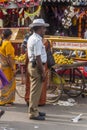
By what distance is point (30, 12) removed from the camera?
13.6 meters

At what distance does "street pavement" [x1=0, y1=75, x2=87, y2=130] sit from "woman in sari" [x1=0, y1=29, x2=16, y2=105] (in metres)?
0.23

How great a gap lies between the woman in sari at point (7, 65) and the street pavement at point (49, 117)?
227mm

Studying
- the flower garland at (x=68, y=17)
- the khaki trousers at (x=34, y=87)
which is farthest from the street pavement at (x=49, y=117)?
the flower garland at (x=68, y=17)

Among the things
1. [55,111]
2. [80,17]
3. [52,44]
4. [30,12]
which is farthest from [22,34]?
[55,111]

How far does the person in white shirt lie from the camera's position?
23.8ft

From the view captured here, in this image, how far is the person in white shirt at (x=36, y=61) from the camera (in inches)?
285

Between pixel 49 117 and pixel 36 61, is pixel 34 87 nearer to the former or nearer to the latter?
pixel 36 61

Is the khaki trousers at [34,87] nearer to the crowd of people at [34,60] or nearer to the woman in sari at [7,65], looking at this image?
the crowd of people at [34,60]

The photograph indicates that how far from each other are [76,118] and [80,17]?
679 centimetres

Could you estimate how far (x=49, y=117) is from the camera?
25.7ft

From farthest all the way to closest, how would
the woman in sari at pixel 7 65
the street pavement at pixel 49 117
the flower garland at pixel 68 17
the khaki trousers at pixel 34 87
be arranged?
the flower garland at pixel 68 17 < the woman in sari at pixel 7 65 < the khaki trousers at pixel 34 87 < the street pavement at pixel 49 117

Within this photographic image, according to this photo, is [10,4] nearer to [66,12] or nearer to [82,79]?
[66,12]

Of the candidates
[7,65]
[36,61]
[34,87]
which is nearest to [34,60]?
[36,61]

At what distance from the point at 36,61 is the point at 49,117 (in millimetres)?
1199
